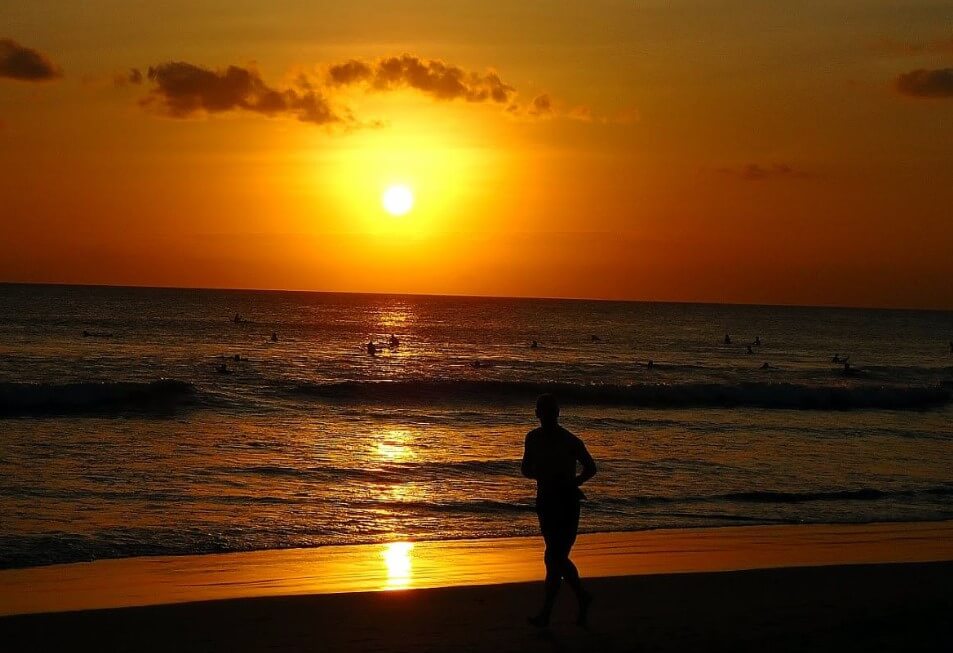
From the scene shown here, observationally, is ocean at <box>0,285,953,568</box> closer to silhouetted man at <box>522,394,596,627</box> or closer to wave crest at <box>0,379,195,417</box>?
wave crest at <box>0,379,195,417</box>

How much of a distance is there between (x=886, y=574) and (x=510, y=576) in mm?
4282

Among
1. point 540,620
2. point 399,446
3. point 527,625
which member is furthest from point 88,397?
point 540,620

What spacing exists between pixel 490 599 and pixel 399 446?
14.4m

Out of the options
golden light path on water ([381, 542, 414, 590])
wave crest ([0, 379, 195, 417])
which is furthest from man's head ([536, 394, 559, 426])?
wave crest ([0, 379, 195, 417])

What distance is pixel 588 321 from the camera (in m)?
136

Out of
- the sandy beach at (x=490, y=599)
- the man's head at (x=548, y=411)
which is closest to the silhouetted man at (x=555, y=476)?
the man's head at (x=548, y=411)

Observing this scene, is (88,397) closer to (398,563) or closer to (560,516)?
(398,563)

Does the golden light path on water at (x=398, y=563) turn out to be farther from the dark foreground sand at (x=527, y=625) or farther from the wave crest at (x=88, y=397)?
the wave crest at (x=88, y=397)

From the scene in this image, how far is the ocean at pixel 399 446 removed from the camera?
14727 millimetres

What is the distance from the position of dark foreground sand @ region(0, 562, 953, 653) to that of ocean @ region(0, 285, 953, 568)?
3.61m

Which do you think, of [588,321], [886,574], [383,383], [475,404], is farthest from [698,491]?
[588,321]

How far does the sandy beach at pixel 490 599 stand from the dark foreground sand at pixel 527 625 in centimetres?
2

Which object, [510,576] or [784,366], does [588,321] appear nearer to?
[784,366]

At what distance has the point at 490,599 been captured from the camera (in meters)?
9.73
